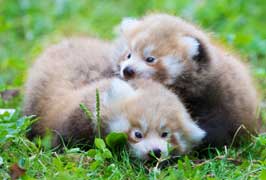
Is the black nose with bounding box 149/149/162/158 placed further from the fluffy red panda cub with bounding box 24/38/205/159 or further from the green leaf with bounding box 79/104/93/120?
the green leaf with bounding box 79/104/93/120

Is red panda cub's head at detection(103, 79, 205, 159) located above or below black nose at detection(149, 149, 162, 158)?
above

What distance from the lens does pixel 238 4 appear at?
1185 cm

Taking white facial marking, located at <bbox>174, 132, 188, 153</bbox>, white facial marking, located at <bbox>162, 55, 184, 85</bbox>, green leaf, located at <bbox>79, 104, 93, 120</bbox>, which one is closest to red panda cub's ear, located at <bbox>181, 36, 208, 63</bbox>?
white facial marking, located at <bbox>162, 55, 184, 85</bbox>

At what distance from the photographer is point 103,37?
10.7 metres

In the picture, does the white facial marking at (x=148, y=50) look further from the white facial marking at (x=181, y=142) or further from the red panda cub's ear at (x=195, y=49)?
the white facial marking at (x=181, y=142)

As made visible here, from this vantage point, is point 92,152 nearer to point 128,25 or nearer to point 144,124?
point 144,124

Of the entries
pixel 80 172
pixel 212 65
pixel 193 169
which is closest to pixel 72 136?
pixel 80 172

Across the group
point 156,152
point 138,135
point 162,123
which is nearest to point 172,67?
point 162,123

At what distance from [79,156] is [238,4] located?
6.49m

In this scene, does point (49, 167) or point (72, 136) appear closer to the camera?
point (49, 167)

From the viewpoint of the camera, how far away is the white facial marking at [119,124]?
6055 mm

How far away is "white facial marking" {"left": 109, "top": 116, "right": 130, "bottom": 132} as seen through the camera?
6.05 metres

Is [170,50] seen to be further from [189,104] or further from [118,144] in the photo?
[118,144]

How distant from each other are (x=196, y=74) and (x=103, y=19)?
539 cm
